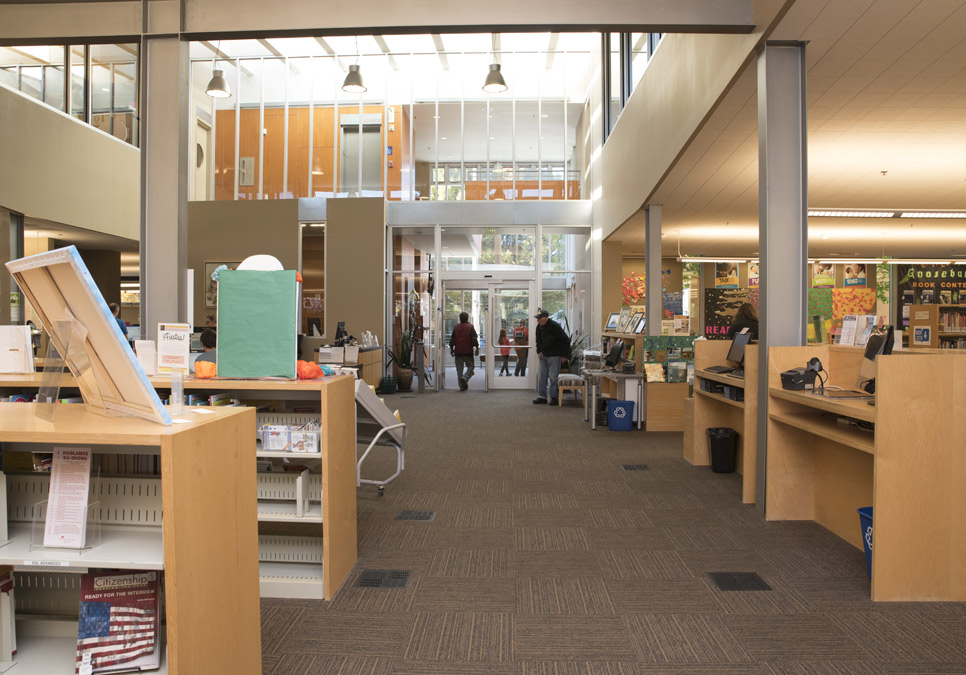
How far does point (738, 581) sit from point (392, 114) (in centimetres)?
1234

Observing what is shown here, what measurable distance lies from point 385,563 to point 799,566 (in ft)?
7.39

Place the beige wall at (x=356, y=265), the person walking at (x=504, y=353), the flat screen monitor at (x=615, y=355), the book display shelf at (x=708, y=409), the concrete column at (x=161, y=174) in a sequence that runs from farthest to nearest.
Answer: the person walking at (x=504, y=353)
the beige wall at (x=356, y=265)
the flat screen monitor at (x=615, y=355)
the book display shelf at (x=708, y=409)
the concrete column at (x=161, y=174)

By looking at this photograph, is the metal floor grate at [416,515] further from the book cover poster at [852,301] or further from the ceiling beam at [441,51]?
the book cover poster at [852,301]

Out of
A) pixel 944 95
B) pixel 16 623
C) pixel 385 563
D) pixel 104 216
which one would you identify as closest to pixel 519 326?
pixel 104 216

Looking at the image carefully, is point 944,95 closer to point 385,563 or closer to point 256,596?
point 385,563

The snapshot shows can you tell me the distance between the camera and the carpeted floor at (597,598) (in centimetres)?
260

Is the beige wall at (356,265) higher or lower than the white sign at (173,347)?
higher

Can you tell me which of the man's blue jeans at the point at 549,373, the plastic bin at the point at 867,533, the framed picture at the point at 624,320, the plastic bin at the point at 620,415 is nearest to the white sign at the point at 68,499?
the plastic bin at the point at 867,533

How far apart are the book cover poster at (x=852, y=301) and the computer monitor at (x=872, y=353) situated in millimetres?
10380

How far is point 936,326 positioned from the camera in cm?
775

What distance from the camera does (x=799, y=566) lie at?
3.60 metres

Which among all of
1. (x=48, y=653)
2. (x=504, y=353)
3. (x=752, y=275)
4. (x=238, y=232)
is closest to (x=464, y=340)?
(x=504, y=353)

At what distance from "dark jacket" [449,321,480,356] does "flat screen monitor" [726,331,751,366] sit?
23.1ft

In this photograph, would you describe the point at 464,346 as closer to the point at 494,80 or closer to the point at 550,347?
the point at 550,347
